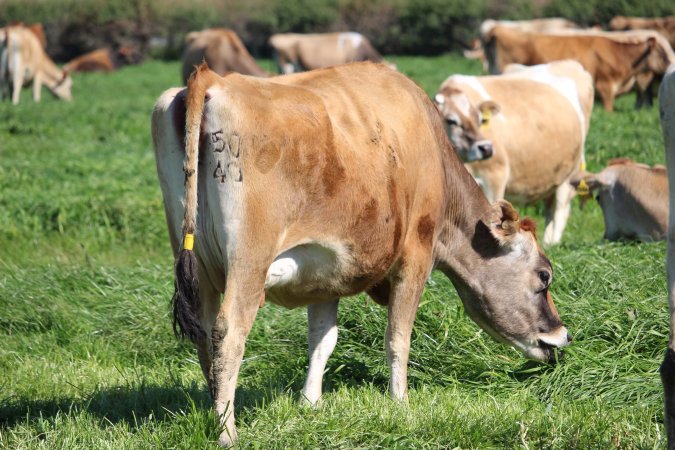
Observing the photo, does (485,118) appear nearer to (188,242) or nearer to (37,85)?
(188,242)

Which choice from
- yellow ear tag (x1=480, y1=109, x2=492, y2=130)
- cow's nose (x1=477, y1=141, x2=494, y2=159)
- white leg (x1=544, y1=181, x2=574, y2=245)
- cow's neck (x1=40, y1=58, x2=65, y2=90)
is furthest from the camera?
cow's neck (x1=40, y1=58, x2=65, y2=90)

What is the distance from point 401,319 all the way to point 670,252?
62.6 inches

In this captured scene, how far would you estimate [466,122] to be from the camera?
9.34 metres

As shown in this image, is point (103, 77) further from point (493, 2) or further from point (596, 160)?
point (596, 160)

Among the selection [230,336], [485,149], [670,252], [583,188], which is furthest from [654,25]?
[230,336]

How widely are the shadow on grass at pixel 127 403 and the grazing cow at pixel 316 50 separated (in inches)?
1092

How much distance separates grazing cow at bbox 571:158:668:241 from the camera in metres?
8.88

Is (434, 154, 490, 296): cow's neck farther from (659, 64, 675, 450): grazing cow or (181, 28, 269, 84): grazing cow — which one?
(181, 28, 269, 84): grazing cow

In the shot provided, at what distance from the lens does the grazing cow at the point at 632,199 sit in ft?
29.1

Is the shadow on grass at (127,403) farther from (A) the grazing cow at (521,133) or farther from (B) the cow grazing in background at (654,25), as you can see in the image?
(B) the cow grazing in background at (654,25)

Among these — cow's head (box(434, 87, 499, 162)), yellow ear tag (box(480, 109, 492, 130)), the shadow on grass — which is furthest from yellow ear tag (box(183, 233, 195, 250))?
yellow ear tag (box(480, 109, 492, 130))

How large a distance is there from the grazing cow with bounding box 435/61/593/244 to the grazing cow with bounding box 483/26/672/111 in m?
8.85

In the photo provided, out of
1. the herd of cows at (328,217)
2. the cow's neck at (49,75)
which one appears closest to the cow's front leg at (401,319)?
the herd of cows at (328,217)

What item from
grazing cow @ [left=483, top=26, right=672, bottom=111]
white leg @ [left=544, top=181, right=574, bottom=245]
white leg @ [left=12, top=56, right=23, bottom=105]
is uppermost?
white leg @ [left=544, top=181, right=574, bottom=245]
